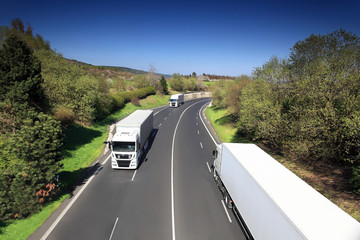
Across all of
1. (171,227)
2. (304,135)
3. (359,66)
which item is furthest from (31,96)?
(359,66)

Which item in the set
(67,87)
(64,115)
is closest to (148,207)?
(64,115)

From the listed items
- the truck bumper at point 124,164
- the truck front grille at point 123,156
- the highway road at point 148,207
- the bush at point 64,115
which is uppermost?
the bush at point 64,115

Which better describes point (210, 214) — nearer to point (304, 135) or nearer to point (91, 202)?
point (91, 202)

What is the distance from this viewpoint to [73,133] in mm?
25000

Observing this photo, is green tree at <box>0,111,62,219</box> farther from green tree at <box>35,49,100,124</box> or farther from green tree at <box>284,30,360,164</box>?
green tree at <box>284,30,360,164</box>

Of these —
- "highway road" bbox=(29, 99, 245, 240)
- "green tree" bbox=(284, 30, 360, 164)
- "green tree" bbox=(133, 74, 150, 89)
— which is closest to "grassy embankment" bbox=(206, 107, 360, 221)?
"green tree" bbox=(284, 30, 360, 164)

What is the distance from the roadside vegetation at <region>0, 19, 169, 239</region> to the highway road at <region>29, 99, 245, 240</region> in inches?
51.5

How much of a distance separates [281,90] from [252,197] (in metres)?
13.2

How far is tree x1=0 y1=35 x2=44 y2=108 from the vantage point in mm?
→ 15586

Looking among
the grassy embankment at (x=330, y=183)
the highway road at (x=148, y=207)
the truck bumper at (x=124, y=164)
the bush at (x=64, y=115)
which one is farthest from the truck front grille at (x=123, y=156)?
the grassy embankment at (x=330, y=183)

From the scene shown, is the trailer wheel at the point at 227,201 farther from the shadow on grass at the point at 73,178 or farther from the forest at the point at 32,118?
the forest at the point at 32,118

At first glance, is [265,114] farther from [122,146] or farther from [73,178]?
[73,178]

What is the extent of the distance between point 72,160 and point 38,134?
7.86m

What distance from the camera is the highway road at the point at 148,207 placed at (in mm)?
9844
